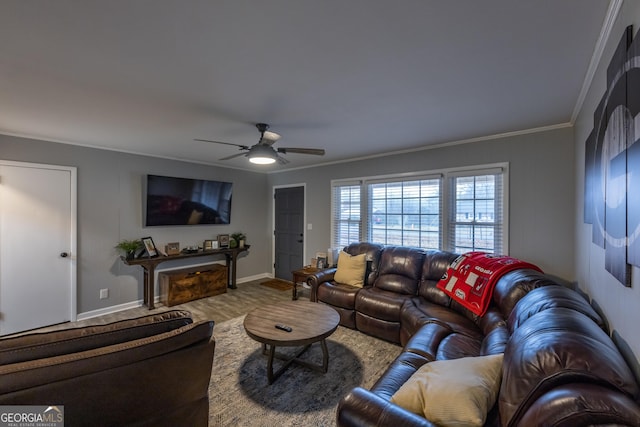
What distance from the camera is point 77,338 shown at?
1.24 m

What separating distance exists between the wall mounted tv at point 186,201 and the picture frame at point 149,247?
0.83 ft

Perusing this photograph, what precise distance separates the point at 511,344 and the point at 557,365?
355 mm

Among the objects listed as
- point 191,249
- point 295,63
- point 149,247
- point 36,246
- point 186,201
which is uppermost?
point 295,63

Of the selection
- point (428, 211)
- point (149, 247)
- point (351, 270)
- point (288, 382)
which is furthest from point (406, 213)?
point (149, 247)

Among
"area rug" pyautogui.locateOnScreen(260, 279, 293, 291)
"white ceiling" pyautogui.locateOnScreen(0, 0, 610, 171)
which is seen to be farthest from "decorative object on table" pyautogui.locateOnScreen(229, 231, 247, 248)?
"white ceiling" pyautogui.locateOnScreen(0, 0, 610, 171)

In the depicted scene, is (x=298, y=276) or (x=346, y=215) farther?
(x=346, y=215)

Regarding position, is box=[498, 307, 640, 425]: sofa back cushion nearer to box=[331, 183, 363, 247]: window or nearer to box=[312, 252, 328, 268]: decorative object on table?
box=[331, 183, 363, 247]: window

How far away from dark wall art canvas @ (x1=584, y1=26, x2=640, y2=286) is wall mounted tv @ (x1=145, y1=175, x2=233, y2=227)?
5074mm

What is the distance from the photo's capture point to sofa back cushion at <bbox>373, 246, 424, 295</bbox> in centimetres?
343

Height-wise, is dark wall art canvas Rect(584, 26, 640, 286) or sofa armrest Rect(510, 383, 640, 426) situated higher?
dark wall art canvas Rect(584, 26, 640, 286)

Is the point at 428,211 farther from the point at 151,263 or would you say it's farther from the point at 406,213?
the point at 151,263

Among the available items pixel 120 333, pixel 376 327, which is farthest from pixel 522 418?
pixel 376 327

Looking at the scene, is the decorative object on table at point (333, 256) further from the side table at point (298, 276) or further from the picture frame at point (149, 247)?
the picture frame at point (149, 247)

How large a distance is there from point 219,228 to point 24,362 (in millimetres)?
4389
